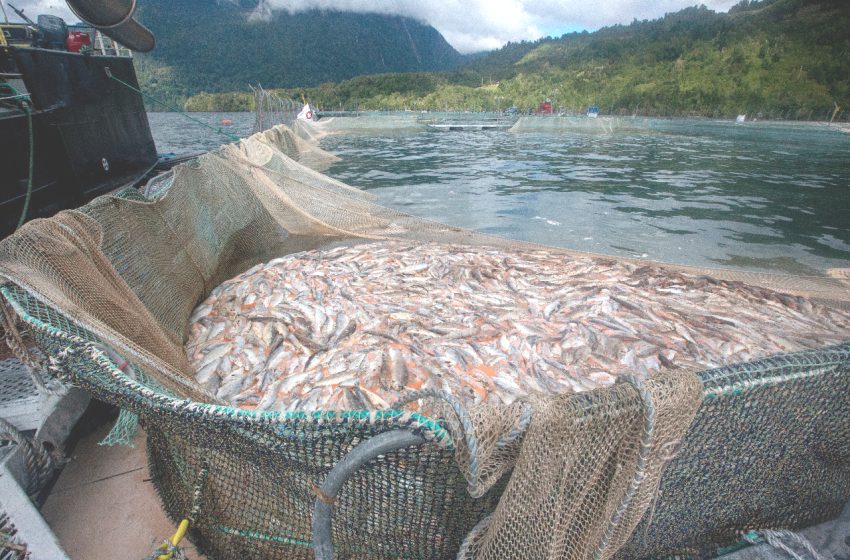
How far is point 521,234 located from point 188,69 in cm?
21496

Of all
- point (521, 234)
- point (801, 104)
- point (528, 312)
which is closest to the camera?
point (528, 312)

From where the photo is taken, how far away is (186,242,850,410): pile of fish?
387 cm

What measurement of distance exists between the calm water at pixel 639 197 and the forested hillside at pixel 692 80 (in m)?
52.0

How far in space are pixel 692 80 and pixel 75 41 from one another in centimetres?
10223

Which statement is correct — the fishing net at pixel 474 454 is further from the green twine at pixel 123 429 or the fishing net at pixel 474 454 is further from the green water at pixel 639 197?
the green water at pixel 639 197

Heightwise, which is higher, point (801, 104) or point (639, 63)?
point (639, 63)

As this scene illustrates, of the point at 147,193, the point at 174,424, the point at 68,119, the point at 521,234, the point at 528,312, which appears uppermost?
the point at 68,119

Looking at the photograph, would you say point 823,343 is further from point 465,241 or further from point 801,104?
point 801,104

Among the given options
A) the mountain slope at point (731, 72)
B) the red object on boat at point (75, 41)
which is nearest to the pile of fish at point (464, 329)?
the red object on boat at point (75, 41)

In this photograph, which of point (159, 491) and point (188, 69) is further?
point (188, 69)

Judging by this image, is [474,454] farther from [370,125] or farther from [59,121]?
[370,125]

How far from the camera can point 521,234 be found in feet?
36.0

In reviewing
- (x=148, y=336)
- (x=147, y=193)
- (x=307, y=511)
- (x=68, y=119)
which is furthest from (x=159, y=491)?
(x=68, y=119)

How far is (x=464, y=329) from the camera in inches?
183
